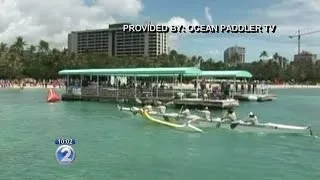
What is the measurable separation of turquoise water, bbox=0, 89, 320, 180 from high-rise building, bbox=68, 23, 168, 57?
83.4 m

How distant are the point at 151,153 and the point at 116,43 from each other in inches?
4394

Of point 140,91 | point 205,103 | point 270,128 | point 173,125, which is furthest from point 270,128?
point 140,91

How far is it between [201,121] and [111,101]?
2935cm

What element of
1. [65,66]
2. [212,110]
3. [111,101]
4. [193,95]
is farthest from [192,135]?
[65,66]

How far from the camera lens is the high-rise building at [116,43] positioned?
124375mm

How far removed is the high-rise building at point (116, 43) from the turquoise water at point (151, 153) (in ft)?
274

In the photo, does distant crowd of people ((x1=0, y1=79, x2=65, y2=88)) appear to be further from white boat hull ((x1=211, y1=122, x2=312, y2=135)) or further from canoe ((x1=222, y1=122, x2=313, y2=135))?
white boat hull ((x1=211, y1=122, x2=312, y2=135))

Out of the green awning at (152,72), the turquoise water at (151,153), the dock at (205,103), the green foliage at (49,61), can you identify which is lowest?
the turquoise water at (151,153)

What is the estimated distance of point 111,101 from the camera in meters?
61.7

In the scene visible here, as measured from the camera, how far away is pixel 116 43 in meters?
135

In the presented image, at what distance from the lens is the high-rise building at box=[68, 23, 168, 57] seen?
12438cm

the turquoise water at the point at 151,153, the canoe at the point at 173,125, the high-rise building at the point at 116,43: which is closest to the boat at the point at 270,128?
the turquoise water at the point at 151,153

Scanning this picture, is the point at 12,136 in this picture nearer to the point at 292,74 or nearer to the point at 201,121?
the point at 201,121

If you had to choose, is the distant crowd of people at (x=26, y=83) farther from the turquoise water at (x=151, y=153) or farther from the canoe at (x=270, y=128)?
the canoe at (x=270, y=128)
